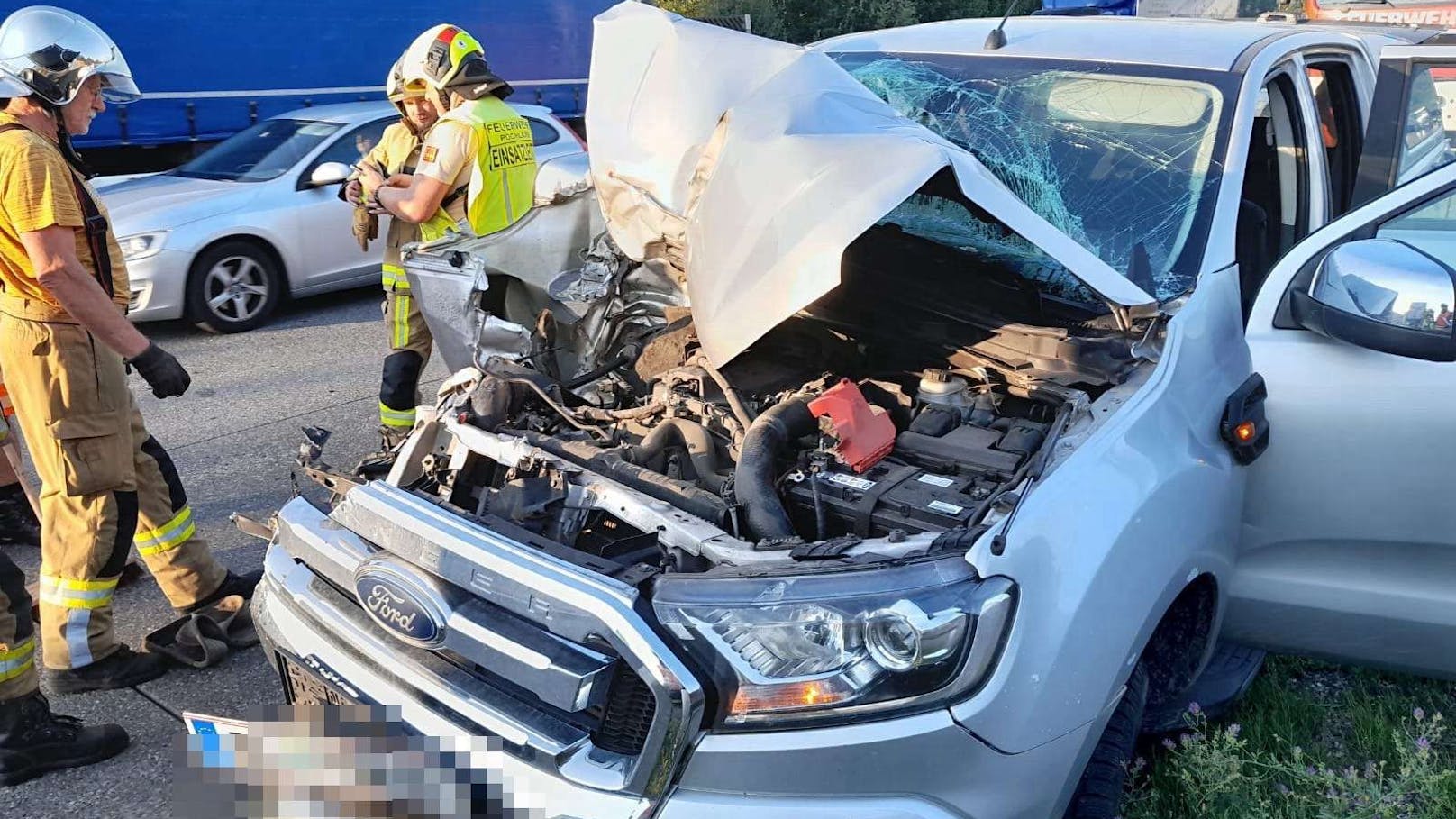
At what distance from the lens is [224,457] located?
197 inches

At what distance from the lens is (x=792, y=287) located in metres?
2.32

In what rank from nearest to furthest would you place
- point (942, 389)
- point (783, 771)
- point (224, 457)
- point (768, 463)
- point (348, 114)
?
1. point (783, 771)
2. point (768, 463)
3. point (942, 389)
4. point (224, 457)
5. point (348, 114)

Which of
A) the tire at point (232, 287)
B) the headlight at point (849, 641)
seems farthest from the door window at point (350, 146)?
the headlight at point (849, 641)

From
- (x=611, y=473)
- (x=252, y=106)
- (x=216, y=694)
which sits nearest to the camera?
(x=611, y=473)

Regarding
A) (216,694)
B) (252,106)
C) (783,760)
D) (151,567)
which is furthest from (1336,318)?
(252,106)

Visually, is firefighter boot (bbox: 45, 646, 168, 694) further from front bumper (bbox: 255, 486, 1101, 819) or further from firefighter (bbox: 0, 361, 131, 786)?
front bumper (bbox: 255, 486, 1101, 819)

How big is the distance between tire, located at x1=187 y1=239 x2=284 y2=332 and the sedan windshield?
602 millimetres

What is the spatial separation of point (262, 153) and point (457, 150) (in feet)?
13.1

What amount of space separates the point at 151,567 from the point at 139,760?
2.41 feet

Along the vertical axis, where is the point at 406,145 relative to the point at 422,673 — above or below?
above

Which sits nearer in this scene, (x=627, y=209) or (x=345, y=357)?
(x=627, y=209)

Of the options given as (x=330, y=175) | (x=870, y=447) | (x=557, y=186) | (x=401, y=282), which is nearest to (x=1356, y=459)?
(x=870, y=447)

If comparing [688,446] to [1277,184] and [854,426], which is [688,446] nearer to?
[854,426]

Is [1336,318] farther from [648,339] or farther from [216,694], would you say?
[216,694]
